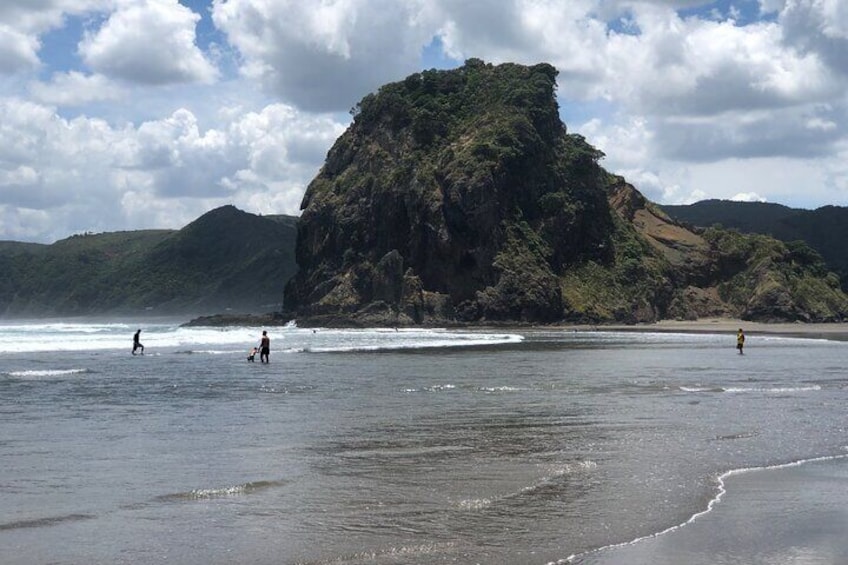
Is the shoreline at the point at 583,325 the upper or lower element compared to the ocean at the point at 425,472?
upper

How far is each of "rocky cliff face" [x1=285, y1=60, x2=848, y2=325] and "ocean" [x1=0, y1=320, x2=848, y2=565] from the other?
75.3m

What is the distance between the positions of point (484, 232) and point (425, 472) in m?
91.5

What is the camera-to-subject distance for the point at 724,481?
12.4 m

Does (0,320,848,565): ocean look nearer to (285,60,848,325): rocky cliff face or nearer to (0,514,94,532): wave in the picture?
(0,514,94,532): wave

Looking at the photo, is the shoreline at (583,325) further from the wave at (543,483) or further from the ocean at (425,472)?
the wave at (543,483)

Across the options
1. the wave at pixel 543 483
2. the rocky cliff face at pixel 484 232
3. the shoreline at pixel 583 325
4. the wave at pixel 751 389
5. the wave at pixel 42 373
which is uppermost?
the rocky cliff face at pixel 484 232

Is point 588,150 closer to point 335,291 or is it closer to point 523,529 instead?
point 335,291

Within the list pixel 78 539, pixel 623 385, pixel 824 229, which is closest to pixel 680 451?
pixel 78 539

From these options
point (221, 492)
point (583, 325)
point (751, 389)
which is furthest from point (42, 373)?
point (583, 325)

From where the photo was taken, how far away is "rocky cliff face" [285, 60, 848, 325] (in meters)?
103

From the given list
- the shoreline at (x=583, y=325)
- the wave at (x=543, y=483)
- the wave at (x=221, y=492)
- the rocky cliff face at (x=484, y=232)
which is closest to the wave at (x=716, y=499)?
the wave at (x=543, y=483)

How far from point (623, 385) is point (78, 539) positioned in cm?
1958

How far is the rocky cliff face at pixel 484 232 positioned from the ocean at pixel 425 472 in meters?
75.3

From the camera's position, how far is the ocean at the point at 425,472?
9.17 metres
